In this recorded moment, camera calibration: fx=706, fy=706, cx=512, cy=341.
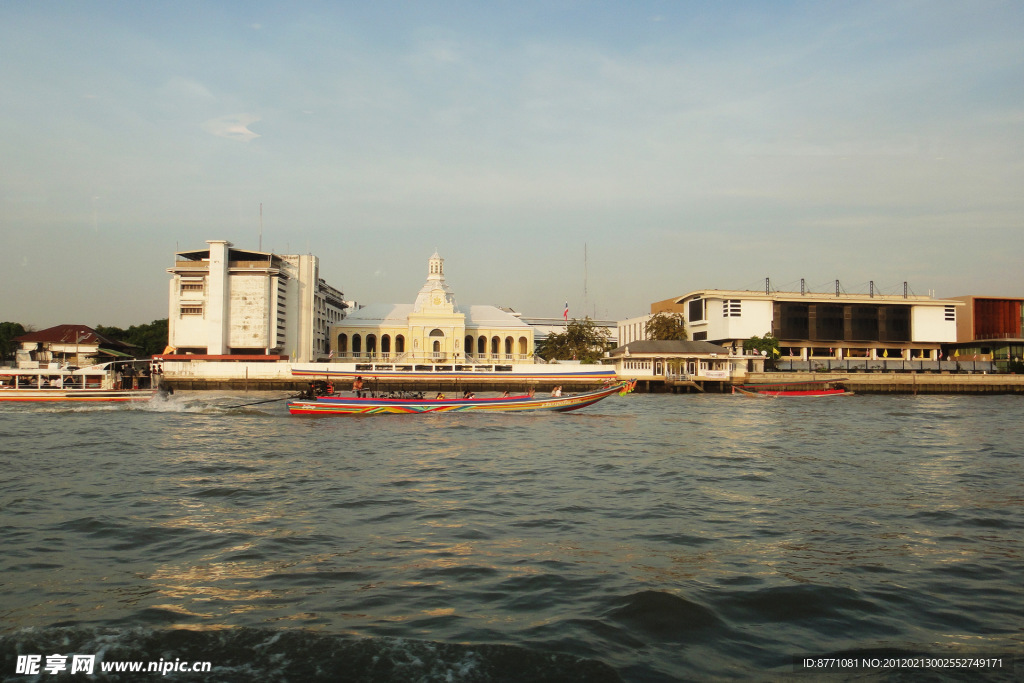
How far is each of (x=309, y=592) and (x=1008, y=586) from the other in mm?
8172

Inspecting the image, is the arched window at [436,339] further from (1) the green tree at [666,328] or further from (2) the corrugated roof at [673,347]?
(1) the green tree at [666,328]

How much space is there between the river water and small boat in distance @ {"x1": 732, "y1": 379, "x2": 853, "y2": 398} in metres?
38.5

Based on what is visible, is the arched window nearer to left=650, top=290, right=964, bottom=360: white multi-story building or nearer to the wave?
left=650, top=290, right=964, bottom=360: white multi-story building

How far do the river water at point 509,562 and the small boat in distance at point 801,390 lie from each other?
126ft

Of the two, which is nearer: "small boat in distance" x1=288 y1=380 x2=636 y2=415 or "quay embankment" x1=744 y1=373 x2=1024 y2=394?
"small boat in distance" x1=288 y1=380 x2=636 y2=415

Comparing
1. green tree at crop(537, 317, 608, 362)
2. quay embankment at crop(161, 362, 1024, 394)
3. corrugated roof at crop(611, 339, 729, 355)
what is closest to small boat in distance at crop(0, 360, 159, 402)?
quay embankment at crop(161, 362, 1024, 394)

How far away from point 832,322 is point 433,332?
47613mm

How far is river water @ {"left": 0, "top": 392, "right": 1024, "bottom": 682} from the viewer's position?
6.40 metres

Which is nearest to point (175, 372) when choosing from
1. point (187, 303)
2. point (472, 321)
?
point (187, 303)

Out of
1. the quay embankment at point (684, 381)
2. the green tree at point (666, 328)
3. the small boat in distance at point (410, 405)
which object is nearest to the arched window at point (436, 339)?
the quay embankment at point (684, 381)

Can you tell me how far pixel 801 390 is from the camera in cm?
5753

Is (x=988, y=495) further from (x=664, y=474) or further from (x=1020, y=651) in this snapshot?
(x=1020, y=651)

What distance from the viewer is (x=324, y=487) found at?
14430mm

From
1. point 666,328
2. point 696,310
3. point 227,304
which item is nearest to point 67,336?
point 227,304
